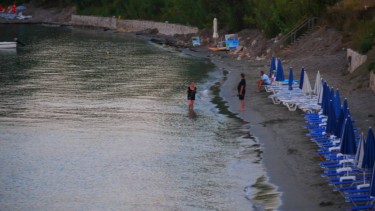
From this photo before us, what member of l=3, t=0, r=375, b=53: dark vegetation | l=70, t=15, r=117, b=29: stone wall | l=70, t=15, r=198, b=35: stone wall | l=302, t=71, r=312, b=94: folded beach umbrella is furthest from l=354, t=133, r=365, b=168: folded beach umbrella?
l=70, t=15, r=117, b=29: stone wall

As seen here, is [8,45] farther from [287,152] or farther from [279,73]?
[287,152]

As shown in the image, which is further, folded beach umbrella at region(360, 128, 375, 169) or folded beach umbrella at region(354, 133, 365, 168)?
folded beach umbrella at region(354, 133, 365, 168)

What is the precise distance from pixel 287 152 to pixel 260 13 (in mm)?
42211

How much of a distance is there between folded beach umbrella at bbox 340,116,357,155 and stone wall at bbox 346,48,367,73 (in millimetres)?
20438

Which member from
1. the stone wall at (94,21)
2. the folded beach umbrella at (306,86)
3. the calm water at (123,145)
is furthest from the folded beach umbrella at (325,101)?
the stone wall at (94,21)

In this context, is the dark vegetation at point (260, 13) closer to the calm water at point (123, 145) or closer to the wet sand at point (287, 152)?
the wet sand at point (287, 152)

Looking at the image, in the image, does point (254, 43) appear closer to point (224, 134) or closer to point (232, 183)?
point (224, 134)

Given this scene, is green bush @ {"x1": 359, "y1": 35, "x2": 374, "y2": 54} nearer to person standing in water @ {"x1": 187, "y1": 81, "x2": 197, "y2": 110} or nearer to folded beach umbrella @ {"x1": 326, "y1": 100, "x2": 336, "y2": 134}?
person standing in water @ {"x1": 187, "y1": 81, "x2": 197, "y2": 110}

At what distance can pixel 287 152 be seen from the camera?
3019 cm

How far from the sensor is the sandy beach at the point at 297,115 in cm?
2468

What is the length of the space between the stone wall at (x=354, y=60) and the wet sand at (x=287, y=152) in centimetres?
551

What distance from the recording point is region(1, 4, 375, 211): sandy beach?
81.0ft

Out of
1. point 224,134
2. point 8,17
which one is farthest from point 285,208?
point 8,17

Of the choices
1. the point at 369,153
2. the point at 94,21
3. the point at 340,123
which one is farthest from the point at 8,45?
the point at 369,153
